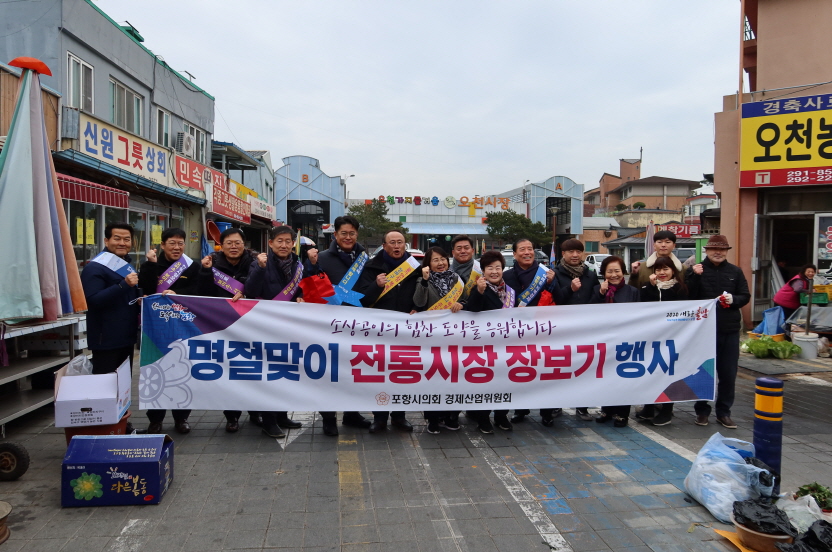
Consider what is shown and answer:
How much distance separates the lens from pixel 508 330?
4.90 m

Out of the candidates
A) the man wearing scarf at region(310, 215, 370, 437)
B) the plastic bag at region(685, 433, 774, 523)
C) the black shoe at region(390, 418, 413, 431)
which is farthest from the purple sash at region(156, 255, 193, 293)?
the plastic bag at region(685, 433, 774, 523)

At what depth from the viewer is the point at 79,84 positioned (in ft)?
35.6

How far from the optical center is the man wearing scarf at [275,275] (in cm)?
481

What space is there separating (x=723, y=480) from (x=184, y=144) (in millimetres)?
15223

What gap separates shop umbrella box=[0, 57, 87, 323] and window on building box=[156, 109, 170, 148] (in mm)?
10816

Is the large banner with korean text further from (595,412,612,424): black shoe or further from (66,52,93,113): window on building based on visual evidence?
(66,52,93,113): window on building

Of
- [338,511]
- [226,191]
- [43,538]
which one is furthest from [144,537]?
[226,191]

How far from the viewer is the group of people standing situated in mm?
4512

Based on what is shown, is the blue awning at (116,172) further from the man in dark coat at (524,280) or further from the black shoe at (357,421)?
the man in dark coat at (524,280)

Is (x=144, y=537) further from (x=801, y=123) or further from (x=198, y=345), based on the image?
(x=801, y=123)

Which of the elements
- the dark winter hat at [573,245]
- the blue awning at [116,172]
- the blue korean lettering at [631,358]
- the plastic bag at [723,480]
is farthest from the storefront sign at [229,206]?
the plastic bag at [723,480]

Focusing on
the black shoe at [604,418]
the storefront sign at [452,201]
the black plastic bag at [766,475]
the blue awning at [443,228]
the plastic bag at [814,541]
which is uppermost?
the storefront sign at [452,201]

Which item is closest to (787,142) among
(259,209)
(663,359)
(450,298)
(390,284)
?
(663,359)

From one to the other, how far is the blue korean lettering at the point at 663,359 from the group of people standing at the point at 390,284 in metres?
0.43
